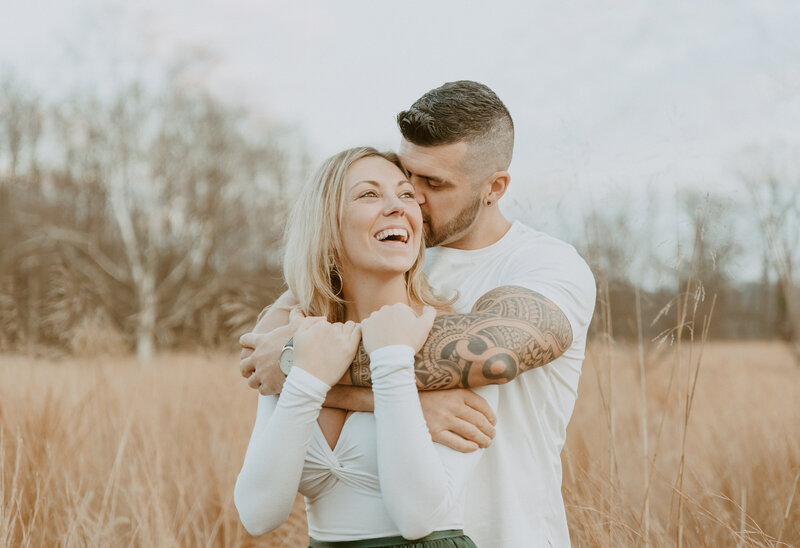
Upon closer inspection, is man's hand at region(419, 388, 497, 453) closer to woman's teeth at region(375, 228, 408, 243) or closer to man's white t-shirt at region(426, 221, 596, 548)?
man's white t-shirt at region(426, 221, 596, 548)

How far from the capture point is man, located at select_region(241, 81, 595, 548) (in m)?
1.79

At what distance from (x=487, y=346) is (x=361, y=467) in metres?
0.46

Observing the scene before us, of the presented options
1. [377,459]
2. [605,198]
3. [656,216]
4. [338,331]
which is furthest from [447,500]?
[656,216]

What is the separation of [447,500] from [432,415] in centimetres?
23

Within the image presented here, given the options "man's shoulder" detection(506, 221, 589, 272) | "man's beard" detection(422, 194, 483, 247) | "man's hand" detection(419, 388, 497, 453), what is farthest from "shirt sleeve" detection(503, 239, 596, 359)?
"man's hand" detection(419, 388, 497, 453)

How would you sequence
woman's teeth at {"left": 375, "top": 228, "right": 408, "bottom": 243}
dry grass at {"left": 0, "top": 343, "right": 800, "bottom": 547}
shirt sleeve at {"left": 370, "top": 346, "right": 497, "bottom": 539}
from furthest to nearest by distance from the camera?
dry grass at {"left": 0, "top": 343, "right": 800, "bottom": 547}, woman's teeth at {"left": 375, "top": 228, "right": 408, "bottom": 243}, shirt sleeve at {"left": 370, "top": 346, "right": 497, "bottom": 539}

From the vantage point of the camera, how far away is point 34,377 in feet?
12.7

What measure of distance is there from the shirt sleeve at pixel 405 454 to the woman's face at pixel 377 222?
50 cm

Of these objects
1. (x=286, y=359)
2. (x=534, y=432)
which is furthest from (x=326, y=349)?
(x=534, y=432)

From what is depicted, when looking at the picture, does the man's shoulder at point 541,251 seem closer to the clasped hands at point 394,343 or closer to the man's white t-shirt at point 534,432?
the man's white t-shirt at point 534,432

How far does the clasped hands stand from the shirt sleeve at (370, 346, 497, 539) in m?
0.07

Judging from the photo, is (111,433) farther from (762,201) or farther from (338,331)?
(762,201)

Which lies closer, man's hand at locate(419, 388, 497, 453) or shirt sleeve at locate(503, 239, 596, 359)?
man's hand at locate(419, 388, 497, 453)

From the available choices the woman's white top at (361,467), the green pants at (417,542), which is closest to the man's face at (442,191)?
the woman's white top at (361,467)
